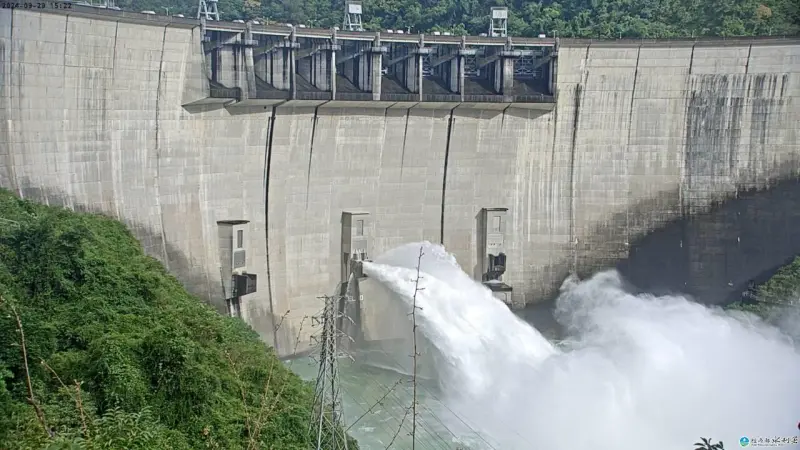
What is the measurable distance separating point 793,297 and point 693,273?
6.87 ft

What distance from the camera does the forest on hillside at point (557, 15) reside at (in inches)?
1234

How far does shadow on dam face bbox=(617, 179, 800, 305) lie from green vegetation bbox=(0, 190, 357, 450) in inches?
449

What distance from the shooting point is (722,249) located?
80.1 ft

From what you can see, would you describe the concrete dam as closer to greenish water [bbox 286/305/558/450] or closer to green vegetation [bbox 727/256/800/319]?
green vegetation [bbox 727/256/800/319]

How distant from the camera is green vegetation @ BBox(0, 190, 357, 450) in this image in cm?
1025

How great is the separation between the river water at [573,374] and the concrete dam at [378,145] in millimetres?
1116

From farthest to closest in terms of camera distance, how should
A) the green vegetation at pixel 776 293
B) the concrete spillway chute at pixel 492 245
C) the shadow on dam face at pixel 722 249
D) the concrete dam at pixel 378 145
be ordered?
the shadow on dam face at pixel 722 249, the concrete spillway chute at pixel 492 245, the green vegetation at pixel 776 293, the concrete dam at pixel 378 145

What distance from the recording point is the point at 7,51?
16.1 meters

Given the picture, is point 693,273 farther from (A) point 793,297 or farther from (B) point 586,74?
(B) point 586,74

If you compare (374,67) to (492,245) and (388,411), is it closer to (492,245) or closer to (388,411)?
(492,245)

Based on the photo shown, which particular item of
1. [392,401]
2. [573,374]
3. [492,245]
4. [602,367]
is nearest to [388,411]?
[392,401]

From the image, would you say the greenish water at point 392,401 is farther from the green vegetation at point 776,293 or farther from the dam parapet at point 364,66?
the green vegetation at point 776,293

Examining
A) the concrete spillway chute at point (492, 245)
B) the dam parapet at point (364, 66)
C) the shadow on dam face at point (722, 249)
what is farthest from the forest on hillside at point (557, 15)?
the concrete spillway chute at point (492, 245)

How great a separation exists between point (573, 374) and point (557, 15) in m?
18.0
